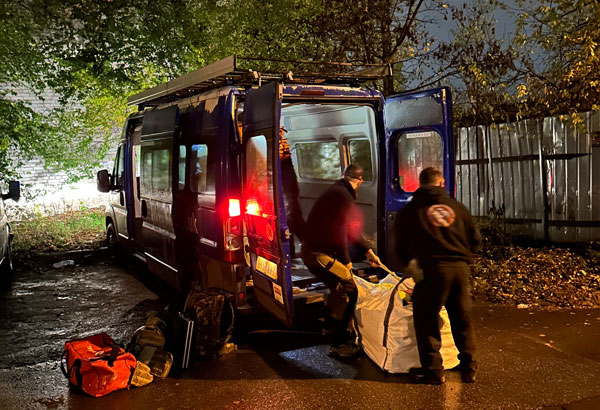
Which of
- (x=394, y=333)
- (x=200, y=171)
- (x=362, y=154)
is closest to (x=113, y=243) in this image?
(x=200, y=171)

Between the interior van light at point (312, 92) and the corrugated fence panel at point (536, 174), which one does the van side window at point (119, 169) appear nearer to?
the interior van light at point (312, 92)

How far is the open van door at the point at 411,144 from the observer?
17.6ft

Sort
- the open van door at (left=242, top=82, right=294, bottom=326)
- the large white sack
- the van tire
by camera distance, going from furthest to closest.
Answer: the van tire, the open van door at (left=242, top=82, right=294, bottom=326), the large white sack

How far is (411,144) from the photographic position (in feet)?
19.8

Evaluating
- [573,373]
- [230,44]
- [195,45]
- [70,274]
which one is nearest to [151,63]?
[195,45]

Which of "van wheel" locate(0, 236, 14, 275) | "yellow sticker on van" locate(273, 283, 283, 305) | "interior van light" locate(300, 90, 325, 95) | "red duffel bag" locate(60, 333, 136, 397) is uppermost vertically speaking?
"interior van light" locate(300, 90, 325, 95)

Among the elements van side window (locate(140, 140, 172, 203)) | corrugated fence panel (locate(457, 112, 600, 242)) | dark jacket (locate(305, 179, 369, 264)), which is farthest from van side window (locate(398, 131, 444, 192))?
corrugated fence panel (locate(457, 112, 600, 242))

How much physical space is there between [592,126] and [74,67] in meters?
10.2

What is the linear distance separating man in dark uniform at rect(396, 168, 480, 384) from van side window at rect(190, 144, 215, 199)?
2198mm

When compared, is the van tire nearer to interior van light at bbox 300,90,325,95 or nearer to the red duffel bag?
the red duffel bag

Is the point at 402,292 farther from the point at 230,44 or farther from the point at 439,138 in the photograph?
the point at 230,44

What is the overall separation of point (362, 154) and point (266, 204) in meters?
3.03

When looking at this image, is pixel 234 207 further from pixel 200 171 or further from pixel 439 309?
pixel 439 309

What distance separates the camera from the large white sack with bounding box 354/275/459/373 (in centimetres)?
458
